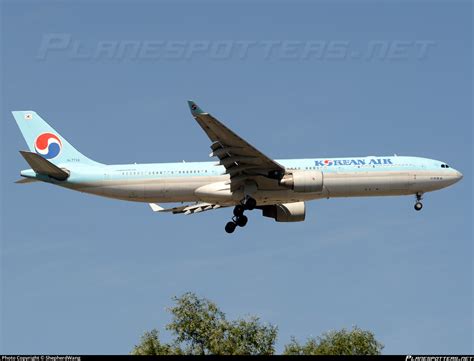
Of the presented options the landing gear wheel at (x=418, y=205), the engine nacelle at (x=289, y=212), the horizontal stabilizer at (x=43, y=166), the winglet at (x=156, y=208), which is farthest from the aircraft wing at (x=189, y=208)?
the landing gear wheel at (x=418, y=205)

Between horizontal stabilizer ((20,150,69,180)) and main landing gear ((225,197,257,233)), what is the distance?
11.0m

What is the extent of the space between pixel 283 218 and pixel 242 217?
4.42 m

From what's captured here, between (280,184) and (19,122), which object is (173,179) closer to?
(280,184)

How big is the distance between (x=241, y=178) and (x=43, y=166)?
1243 cm

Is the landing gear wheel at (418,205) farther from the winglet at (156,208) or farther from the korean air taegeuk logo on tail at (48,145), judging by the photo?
the korean air taegeuk logo on tail at (48,145)

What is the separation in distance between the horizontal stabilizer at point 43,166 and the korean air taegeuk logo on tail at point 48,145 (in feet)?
11.3

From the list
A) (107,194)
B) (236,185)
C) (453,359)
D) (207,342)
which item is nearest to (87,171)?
(107,194)

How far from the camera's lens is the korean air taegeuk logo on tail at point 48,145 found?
2530 inches

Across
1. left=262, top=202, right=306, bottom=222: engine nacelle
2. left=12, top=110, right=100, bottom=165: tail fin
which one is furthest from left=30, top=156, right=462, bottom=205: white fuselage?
left=262, top=202, right=306, bottom=222: engine nacelle

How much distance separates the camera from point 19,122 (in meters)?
65.6

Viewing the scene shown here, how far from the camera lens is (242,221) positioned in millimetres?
61781

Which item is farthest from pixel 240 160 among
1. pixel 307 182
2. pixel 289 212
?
pixel 289 212

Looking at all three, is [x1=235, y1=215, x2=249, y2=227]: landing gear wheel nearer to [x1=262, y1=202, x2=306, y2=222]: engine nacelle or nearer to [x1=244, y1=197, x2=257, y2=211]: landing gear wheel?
[x1=244, y1=197, x2=257, y2=211]: landing gear wheel

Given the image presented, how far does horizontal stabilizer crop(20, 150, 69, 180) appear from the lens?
58.8 metres
